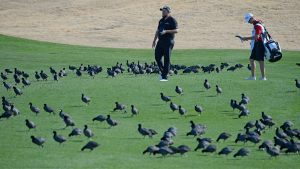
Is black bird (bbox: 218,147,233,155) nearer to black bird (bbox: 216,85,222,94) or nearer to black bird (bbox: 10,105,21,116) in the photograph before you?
black bird (bbox: 10,105,21,116)

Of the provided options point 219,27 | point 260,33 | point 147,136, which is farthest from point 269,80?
point 219,27

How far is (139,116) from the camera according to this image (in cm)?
2409

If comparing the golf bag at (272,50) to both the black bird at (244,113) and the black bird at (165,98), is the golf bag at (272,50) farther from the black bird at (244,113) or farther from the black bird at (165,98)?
the black bird at (244,113)

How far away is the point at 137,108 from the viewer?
25.3 meters

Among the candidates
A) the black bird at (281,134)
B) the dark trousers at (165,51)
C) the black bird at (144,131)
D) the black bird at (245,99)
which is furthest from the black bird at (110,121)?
the dark trousers at (165,51)

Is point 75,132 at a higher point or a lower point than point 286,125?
higher

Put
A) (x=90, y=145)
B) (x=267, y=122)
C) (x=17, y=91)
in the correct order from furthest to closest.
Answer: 1. (x=17, y=91)
2. (x=267, y=122)
3. (x=90, y=145)

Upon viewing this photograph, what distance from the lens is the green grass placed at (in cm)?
1811

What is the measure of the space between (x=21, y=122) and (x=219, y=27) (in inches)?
2048

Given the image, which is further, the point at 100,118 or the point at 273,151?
the point at 100,118

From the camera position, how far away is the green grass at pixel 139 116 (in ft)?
59.4

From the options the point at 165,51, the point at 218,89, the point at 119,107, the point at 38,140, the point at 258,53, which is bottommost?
the point at 38,140

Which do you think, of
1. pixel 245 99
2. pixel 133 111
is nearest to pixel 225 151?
pixel 133 111

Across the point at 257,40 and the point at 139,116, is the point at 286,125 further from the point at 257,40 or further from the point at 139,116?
the point at 257,40
